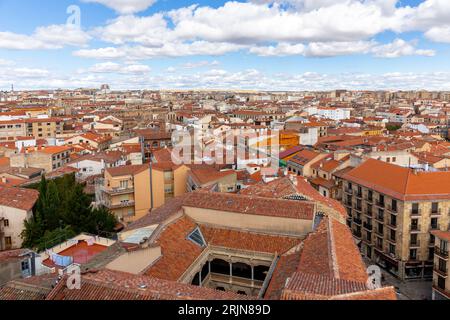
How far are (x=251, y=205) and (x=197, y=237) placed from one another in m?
3.37

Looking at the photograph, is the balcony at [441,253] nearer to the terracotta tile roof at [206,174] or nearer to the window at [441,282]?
the window at [441,282]

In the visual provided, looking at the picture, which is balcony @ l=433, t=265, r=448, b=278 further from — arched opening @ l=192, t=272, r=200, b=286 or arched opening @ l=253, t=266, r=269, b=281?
arched opening @ l=192, t=272, r=200, b=286

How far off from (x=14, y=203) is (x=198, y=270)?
18259mm

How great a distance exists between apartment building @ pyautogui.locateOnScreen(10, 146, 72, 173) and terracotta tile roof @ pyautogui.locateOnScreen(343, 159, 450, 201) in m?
39.5

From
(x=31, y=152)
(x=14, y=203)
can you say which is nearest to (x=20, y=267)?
(x=14, y=203)

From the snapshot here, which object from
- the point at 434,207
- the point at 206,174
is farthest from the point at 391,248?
the point at 206,174

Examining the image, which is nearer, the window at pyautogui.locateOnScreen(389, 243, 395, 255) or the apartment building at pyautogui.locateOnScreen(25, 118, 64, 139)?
the window at pyautogui.locateOnScreen(389, 243, 395, 255)

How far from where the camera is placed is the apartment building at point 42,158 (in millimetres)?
51978

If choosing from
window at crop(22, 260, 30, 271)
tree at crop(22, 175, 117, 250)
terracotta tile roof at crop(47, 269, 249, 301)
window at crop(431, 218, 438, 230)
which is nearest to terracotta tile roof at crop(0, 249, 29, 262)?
window at crop(22, 260, 30, 271)

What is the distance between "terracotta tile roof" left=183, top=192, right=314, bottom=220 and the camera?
70.3ft

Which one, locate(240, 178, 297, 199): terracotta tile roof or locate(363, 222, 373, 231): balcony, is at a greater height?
locate(240, 178, 297, 199): terracotta tile roof

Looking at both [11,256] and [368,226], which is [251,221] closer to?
[11,256]

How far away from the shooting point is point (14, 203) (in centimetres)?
3089

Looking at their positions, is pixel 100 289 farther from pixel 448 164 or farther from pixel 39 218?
pixel 448 164
